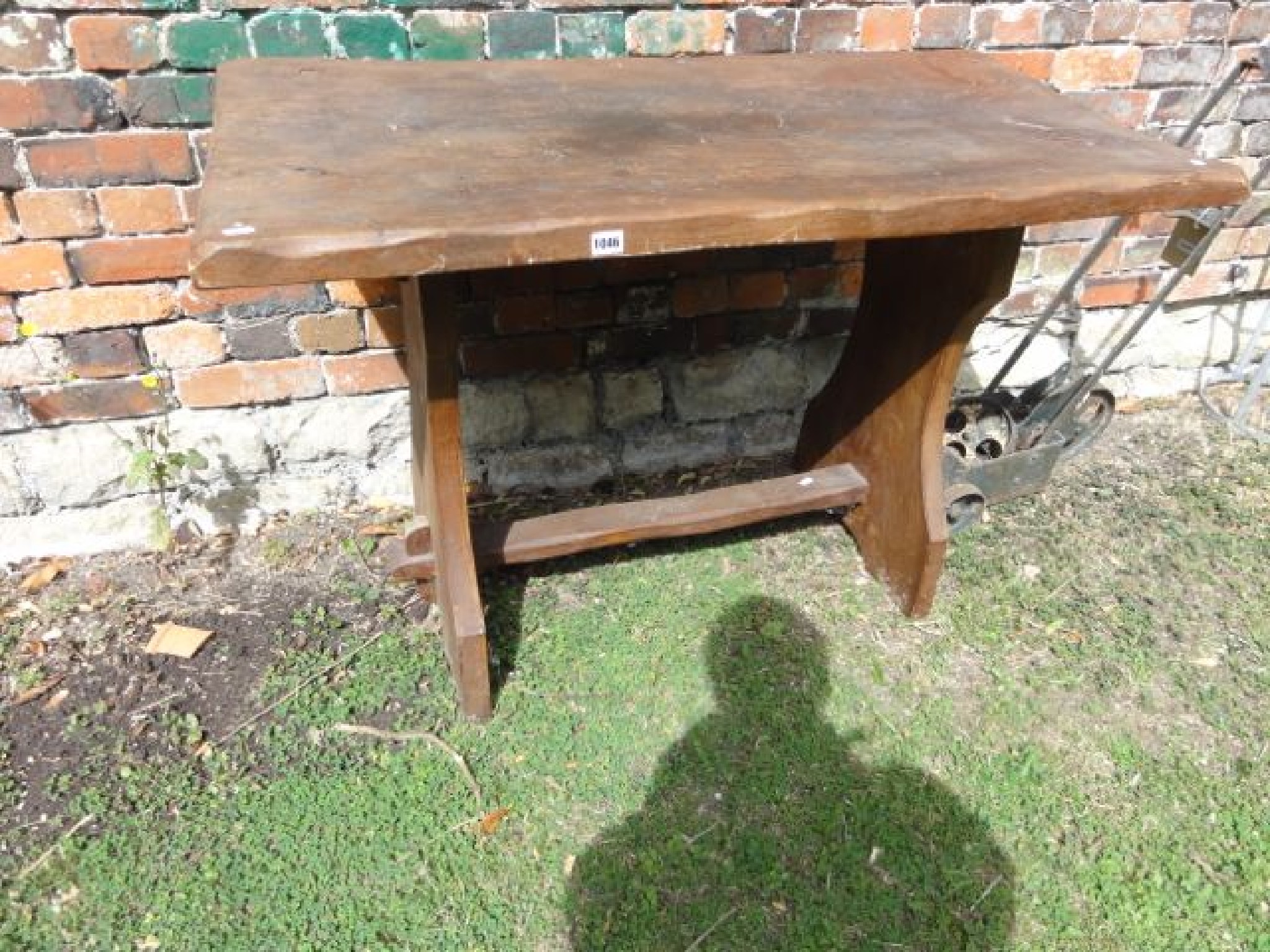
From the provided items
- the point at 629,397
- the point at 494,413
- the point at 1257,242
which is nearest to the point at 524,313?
the point at 494,413

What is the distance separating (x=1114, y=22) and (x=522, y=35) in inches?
61.0

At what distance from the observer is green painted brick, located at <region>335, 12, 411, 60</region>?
2.08 metres

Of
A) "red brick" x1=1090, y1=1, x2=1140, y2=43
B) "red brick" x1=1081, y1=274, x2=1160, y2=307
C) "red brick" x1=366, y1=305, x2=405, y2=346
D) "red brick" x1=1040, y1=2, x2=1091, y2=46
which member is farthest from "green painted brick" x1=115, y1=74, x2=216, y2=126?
"red brick" x1=1081, y1=274, x2=1160, y2=307

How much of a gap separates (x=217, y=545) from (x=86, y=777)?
71 centimetres

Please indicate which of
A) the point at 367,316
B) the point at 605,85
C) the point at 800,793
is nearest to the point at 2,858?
the point at 367,316

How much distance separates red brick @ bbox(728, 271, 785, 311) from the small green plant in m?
1.42

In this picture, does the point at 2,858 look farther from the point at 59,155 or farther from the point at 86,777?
the point at 59,155

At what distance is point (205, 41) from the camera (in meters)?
2.01

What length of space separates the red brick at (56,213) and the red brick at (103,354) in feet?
0.76

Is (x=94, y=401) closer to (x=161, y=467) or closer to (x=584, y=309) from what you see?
(x=161, y=467)

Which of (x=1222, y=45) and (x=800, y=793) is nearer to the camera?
(x=800, y=793)

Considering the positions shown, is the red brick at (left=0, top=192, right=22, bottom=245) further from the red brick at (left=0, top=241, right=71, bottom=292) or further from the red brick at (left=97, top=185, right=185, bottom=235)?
the red brick at (left=97, top=185, right=185, bottom=235)

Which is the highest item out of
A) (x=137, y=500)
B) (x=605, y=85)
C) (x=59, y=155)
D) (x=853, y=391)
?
(x=605, y=85)

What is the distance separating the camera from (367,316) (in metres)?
2.39
